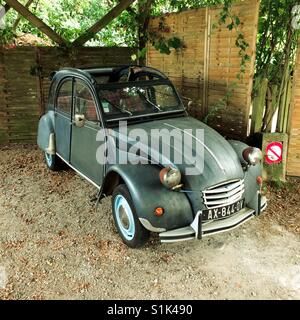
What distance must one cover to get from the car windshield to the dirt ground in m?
1.43

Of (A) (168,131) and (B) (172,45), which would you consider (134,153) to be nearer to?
(A) (168,131)

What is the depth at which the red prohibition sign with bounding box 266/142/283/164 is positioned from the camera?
211 inches

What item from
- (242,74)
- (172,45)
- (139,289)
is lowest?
(139,289)

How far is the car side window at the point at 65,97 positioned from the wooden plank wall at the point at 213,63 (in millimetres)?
2449

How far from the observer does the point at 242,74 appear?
5527 mm

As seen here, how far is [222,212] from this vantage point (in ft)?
12.2

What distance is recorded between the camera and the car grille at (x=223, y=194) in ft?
12.1

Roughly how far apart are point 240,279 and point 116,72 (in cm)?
333

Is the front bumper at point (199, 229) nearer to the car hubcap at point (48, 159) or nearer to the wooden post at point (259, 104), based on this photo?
the wooden post at point (259, 104)

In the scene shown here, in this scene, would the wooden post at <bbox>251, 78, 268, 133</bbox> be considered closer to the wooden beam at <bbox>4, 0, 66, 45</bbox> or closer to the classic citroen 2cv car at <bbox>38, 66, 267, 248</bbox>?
the classic citroen 2cv car at <bbox>38, 66, 267, 248</bbox>

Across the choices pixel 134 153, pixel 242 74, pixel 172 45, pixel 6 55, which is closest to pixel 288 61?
pixel 242 74

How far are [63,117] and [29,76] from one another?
2.54 metres

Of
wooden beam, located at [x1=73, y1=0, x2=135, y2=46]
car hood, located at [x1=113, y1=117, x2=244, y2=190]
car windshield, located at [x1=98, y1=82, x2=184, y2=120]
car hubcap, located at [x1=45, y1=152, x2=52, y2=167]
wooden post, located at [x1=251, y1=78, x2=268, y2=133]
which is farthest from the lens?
wooden beam, located at [x1=73, y1=0, x2=135, y2=46]
